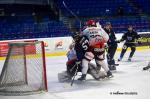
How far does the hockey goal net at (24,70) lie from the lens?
8359 mm

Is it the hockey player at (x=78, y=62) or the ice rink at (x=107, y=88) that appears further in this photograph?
the hockey player at (x=78, y=62)

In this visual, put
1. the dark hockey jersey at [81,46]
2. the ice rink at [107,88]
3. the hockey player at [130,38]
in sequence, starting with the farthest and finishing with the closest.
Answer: the hockey player at [130,38], the dark hockey jersey at [81,46], the ice rink at [107,88]

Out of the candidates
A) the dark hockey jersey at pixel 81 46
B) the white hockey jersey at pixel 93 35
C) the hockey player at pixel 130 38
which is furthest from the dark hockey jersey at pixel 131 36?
the dark hockey jersey at pixel 81 46

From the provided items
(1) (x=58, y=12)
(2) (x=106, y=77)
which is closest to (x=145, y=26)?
(1) (x=58, y=12)

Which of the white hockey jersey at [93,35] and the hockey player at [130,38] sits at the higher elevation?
the white hockey jersey at [93,35]

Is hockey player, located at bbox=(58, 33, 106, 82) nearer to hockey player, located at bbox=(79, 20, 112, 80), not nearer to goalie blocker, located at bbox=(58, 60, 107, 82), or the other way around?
goalie blocker, located at bbox=(58, 60, 107, 82)

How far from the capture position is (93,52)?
974cm

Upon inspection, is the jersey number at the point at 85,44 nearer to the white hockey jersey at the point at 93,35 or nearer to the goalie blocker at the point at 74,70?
the white hockey jersey at the point at 93,35

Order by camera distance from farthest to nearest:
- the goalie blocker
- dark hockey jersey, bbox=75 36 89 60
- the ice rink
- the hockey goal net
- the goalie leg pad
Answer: the goalie leg pad, the goalie blocker, dark hockey jersey, bbox=75 36 89 60, the hockey goal net, the ice rink

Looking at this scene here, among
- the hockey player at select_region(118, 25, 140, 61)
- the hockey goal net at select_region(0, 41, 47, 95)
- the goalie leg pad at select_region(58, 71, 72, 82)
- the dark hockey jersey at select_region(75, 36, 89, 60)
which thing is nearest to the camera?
the hockey goal net at select_region(0, 41, 47, 95)

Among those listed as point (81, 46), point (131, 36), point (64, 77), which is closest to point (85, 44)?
point (81, 46)

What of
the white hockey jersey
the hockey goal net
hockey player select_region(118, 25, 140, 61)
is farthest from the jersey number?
hockey player select_region(118, 25, 140, 61)

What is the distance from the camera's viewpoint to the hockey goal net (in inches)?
329

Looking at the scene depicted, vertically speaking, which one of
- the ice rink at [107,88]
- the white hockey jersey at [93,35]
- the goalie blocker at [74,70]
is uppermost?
the white hockey jersey at [93,35]
